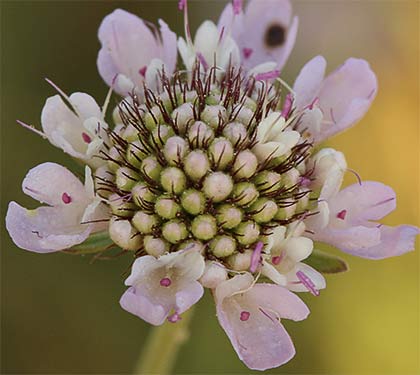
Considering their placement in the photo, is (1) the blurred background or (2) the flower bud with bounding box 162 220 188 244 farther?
(1) the blurred background

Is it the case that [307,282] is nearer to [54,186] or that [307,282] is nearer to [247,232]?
[247,232]

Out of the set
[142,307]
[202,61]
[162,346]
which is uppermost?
[202,61]

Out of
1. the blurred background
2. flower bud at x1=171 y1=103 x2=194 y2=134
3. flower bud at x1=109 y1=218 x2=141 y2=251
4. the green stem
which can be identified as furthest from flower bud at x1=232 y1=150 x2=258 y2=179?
the blurred background

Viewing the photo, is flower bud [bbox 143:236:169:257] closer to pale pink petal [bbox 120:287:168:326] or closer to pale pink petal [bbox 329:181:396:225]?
pale pink petal [bbox 120:287:168:326]

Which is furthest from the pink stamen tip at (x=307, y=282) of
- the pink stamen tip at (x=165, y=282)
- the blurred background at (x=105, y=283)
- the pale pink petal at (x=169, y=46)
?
the blurred background at (x=105, y=283)

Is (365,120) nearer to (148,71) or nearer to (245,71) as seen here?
(245,71)

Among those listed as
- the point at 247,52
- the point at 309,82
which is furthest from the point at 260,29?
the point at 309,82
